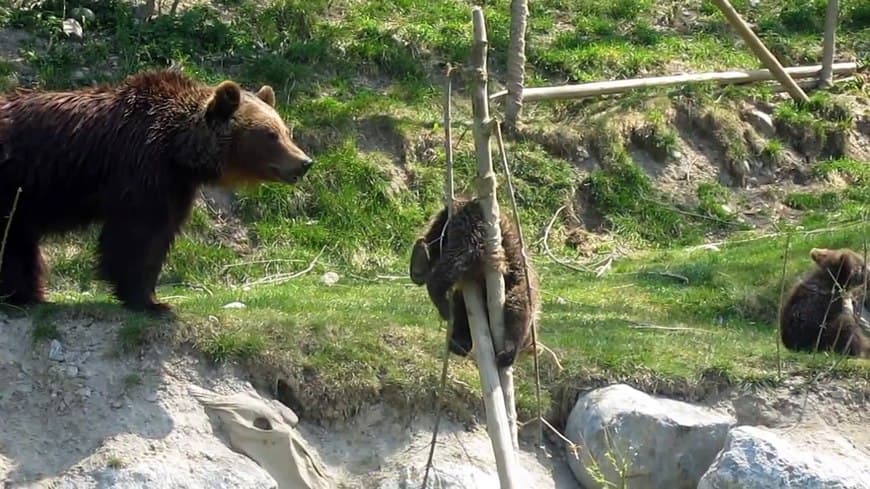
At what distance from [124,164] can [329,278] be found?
14.6 ft

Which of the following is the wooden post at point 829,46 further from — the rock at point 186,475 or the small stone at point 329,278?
the rock at point 186,475

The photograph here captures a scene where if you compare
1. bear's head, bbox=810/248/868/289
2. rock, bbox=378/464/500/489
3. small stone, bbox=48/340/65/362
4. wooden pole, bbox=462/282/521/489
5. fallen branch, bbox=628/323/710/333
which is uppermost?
wooden pole, bbox=462/282/521/489

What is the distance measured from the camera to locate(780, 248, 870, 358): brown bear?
37.5 feet

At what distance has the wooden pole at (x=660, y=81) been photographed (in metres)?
16.4

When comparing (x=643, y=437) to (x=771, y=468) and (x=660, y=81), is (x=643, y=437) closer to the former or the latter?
(x=771, y=468)

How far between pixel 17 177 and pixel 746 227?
9810 millimetres

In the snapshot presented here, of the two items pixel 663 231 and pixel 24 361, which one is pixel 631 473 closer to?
pixel 24 361

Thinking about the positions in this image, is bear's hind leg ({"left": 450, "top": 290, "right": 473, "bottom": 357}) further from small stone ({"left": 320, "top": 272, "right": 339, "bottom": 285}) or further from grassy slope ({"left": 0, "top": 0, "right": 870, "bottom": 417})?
small stone ({"left": 320, "top": 272, "right": 339, "bottom": 285})

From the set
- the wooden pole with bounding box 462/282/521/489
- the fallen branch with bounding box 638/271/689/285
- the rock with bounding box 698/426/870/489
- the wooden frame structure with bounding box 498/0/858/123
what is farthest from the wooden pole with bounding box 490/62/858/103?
the wooden pole with bounding box 462/282/521/489

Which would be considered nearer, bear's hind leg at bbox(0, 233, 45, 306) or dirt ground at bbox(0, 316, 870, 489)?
dirt ground at bbox(0, 316, 870, 489)

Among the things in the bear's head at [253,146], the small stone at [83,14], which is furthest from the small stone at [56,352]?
the small stone at [83,14]

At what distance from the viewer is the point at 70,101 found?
31.3 feet

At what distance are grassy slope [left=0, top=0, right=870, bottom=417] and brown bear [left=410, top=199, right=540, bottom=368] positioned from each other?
45.3 inches

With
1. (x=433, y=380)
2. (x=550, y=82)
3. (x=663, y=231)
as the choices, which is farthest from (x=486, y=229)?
(x=550, y=82)
